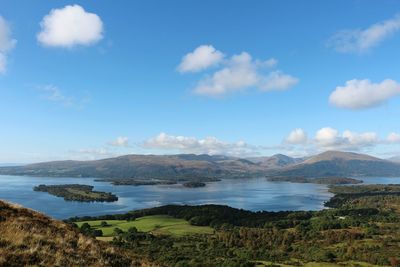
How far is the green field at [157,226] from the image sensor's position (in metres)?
142

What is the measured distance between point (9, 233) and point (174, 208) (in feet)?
592

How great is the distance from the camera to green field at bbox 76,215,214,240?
142 meters

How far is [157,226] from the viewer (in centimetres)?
15275

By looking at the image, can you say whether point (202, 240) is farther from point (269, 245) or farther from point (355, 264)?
point (355, 264)

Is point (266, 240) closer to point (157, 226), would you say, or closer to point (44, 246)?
point (157, 226)

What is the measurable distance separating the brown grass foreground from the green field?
373 feet

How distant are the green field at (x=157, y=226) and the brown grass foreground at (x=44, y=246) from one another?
114 metres

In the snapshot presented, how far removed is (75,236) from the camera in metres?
19.6

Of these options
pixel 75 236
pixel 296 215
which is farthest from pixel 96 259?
pixel 296 215

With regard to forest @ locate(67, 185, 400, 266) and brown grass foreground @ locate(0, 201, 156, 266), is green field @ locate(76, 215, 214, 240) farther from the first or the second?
brown grass foreground @ locate(0, 201, 156, 266)

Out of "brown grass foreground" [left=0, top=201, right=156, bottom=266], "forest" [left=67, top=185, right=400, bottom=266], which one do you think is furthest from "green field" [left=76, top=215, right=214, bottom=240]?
"brown grass foreground" [left=0, top=201, right=156, bottom=266]

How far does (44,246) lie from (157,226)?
140957 mm

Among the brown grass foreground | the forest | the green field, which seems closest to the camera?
the brown grass foreground

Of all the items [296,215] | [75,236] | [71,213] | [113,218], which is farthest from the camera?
[71,213]
